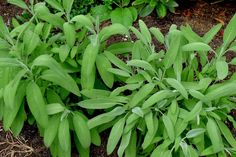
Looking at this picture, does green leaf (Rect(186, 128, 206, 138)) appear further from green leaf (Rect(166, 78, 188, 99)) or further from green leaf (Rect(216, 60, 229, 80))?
green leaf (Rect(216, 60, 229, 80))

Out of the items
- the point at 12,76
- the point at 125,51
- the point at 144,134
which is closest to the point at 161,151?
the point at 144,134

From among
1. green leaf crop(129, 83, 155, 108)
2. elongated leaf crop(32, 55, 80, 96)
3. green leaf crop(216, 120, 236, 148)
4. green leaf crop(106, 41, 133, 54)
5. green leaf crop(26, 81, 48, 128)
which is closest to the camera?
elongated leaf crop(32, 55, 80, 96)

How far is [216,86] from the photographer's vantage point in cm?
244

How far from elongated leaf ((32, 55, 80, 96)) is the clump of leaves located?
6.3 inches

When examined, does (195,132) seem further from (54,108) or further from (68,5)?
(68,5)

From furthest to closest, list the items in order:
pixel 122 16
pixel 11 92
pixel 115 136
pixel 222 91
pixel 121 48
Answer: pixel 122 16, pixel 121 48, pixel 115 136, pixel 222 91, pixel 11 92

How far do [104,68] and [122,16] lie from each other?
84 centimetres

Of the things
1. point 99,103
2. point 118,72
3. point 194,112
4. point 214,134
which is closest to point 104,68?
point 118,72

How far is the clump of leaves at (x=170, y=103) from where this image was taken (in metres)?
2.36

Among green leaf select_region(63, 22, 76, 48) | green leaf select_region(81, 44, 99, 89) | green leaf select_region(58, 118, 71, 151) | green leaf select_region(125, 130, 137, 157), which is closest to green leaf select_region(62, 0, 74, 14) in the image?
green leaf select_region(63, 22, 76, 48)

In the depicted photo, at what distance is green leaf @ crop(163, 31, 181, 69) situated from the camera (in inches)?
95.7

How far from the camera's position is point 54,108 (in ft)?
7.82

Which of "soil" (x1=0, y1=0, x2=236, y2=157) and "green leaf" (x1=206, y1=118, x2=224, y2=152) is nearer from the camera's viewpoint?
"green leaf" (x1=206, y1=118, x2=224, y2=152)

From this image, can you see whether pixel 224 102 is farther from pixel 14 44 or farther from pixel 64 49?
pixel 14 44
